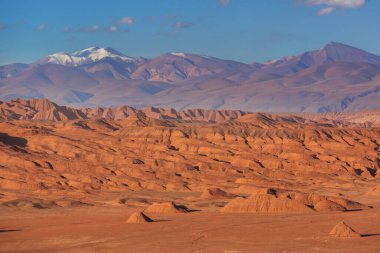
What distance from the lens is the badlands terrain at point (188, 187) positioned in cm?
6184

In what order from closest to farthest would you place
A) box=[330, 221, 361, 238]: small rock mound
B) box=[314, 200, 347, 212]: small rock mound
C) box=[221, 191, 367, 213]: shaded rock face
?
box=[330, 221, 361, 238]: small rock mound < box=[221, 191, 367, 213]: shaded rock face < box=[314, 200, 347, 212]: small rock mound

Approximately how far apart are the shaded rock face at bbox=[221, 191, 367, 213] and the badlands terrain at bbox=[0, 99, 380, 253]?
0.14 meters

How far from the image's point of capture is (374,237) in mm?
59406

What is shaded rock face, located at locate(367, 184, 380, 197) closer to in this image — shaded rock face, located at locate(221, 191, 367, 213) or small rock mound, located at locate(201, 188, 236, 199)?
small rock mound, located at locate(201, 188, 236, 199)

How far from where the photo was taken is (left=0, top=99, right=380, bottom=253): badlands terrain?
61.8m

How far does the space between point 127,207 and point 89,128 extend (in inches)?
3310

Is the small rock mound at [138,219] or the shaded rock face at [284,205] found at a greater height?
the shaded rock face at [284,205]

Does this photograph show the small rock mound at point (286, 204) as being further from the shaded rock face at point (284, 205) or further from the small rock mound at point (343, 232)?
the small rock mound at point (343, 232)

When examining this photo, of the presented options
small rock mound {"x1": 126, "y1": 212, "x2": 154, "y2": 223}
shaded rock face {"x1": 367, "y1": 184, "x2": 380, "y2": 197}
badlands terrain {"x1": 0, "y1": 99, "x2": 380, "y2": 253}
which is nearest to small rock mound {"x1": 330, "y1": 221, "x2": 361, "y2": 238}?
badlands terrain {"x1": 0, "y1": 99, "x2": 380, "y2": 253}

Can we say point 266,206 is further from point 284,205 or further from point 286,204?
point 286,204

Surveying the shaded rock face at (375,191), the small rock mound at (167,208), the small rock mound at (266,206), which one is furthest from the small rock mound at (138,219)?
the shaded rock face at (375,191)

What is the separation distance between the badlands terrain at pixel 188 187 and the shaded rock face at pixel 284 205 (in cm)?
14

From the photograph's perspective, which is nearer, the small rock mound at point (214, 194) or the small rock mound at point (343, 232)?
the small rock mound at point (343, 232)

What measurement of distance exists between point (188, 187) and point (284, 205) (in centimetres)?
3927
